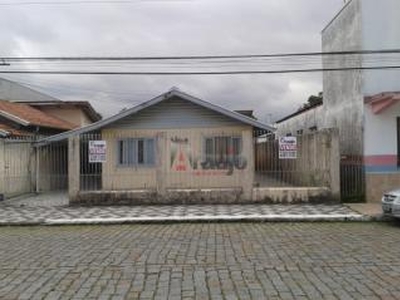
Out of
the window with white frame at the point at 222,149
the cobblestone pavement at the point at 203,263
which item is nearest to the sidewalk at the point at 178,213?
the cobblestone pavement at the point at 203,263

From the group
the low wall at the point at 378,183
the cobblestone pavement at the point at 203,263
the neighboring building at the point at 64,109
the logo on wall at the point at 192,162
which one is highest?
the neighboring building at the point at 64,109

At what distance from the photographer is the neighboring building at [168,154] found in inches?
787

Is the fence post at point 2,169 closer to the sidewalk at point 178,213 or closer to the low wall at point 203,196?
the sidewalk at point 178,213

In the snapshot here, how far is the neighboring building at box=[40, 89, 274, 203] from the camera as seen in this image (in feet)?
65.6

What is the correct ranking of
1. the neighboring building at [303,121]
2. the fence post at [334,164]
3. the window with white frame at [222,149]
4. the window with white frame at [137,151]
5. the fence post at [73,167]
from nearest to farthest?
the fence post at [334,164]
the fence post at [73,167]
the window with white frame at [222,149]
the window with white frame at [137,151]
the neighboring building at [303,121]

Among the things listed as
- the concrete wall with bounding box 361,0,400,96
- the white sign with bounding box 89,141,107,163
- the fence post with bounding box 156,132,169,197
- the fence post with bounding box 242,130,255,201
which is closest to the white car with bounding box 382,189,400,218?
the concrete wall with bounding box 361,0,400,96

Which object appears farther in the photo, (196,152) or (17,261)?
(196,152)

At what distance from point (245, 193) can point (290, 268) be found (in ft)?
35.1

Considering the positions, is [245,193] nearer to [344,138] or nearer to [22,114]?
[344,138]

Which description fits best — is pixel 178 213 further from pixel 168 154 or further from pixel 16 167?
pixel 16 167

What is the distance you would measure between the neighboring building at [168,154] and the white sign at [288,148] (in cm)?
101

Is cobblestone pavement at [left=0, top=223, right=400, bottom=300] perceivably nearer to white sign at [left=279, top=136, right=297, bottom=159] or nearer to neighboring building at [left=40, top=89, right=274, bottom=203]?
neighboring building at [left=40, top=89, right=274, bottom=203]

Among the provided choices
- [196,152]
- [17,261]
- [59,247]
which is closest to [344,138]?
[196,152]

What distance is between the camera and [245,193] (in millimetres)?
A: 19859
